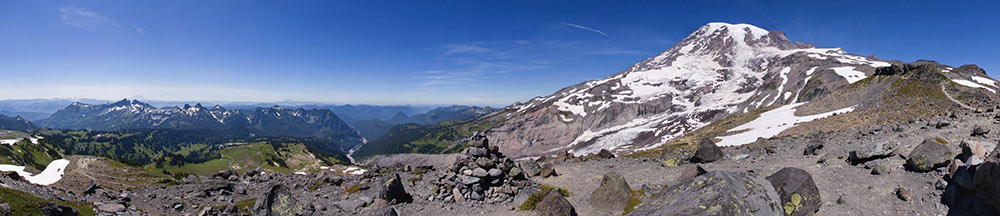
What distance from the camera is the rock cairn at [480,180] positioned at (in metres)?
19.4

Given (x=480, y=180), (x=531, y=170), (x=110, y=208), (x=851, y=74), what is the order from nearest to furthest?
(x=480, y=180) < (x=110, y=208) < (x=531, y=170) < (x=851, y=74)

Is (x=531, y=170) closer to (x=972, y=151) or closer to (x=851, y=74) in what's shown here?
(x=972, y=151)

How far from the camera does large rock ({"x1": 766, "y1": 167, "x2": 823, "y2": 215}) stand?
36.2 ft

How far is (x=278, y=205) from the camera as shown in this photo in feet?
61.6

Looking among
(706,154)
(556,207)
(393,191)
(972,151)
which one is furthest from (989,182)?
(393,191)

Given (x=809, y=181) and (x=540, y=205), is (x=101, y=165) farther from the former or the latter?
(x=809, y=181)

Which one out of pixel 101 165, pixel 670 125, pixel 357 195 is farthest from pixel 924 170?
pixel 670 125

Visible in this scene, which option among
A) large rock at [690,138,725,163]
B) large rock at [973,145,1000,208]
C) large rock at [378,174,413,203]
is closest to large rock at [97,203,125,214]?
large rock at [378,174,413,203]

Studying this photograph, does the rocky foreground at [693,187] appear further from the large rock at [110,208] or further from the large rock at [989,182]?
the large rock at [110,208]

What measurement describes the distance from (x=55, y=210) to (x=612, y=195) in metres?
24.4

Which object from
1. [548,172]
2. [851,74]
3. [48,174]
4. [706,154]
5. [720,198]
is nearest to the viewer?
[720,198]

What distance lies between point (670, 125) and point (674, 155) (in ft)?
452

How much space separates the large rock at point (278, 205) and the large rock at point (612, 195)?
15.6 metres

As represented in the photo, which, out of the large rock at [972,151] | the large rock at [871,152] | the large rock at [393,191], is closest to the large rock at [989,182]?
the large rock at [972,151]
